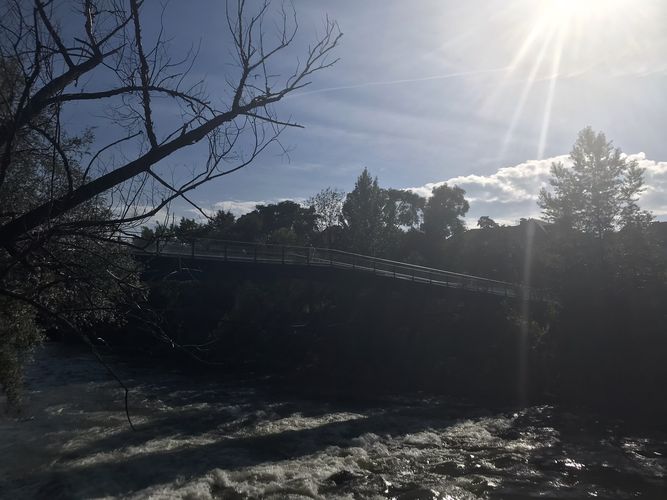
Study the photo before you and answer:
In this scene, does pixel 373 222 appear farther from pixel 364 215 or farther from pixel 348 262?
pixel 348 262

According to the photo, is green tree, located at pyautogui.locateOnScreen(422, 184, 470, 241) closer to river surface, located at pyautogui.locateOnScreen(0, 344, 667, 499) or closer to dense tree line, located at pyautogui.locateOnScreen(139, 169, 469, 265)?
dense tree line, located at pyautogui.locateOnScreen(139, 169, 469, 265)

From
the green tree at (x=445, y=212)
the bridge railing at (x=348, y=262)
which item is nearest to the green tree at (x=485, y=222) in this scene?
the green tree at (x=445, y=212)

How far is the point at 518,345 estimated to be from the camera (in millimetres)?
36688

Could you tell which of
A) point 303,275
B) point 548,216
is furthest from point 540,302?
point 303,275

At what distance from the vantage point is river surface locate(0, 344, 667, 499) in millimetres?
14289

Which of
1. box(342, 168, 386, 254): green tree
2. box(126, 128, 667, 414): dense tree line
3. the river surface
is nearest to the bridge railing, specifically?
box(126, 128, 667, 414): dense tree line

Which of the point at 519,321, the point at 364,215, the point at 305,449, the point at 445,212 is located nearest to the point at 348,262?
the point at 519,321

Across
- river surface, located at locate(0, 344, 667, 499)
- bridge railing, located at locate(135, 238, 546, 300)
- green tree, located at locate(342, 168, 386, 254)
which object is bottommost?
river surface, located at locate(0, 344, 667, 499)

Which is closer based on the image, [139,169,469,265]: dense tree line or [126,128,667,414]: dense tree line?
[126,128,667,414]: dense tree line

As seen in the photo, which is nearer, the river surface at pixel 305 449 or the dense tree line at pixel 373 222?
the river surface at pixel 305 449

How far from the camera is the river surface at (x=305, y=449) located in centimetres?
1429

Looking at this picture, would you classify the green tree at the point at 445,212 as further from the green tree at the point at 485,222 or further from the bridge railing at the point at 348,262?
the bridge railing at the point at 348,262

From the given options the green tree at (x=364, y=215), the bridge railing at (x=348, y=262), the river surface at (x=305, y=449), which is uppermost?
the green tree at (x=364, y=215)

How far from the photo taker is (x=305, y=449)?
17922 millimetres
